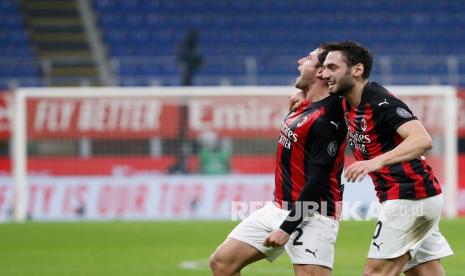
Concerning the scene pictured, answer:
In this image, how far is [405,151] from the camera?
5.25 meters

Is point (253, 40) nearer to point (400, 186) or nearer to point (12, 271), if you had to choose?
point (12, 271)

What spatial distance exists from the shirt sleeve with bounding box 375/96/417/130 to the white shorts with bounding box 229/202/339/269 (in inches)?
27.4

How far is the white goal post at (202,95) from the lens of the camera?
15734mm

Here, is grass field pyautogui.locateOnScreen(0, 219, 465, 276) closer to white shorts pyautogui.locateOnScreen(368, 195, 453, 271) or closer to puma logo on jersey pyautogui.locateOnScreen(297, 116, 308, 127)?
white shorts pyautogui.locateOnScreen(368, 195, 453, 271)

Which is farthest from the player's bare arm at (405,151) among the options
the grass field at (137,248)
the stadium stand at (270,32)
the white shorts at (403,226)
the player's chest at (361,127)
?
the stadium stand at (270,32)

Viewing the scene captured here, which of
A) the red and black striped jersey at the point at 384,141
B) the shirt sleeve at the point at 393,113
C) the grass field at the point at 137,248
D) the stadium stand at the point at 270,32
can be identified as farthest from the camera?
the stadium stand at the point at 270,32

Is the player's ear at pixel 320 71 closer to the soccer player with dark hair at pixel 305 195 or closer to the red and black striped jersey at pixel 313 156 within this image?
the soccer player with dark hair at pixel 305 195

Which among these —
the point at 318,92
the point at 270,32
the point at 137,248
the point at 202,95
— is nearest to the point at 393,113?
the point at 318,92

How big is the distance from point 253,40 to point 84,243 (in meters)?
13.3

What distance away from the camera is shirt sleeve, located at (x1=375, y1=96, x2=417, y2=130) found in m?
5.48

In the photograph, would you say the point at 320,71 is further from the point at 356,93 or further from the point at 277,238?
the point at 277,238

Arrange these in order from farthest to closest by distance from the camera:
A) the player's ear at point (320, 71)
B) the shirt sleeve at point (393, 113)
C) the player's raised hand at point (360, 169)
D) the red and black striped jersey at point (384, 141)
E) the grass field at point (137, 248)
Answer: the grass field at point (137, 248)
the player's ear at point (320, 71)
the red and black striped jersey at point (384, 141)
the shirt sleeve at point (393, 113)
the player's raised hand at point (360, 169)

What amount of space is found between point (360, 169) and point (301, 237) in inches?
30.8

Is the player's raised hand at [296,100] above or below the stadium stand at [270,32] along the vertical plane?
above
